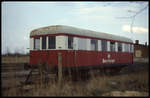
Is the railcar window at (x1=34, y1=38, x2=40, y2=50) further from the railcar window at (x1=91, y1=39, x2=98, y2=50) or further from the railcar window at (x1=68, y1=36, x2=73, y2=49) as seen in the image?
the railcar window at (x1=91, y1=39, x2=98, y2=50)

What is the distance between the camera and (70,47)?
10.4 metres

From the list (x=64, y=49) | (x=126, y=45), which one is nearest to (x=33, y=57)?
(x=64, y=49)

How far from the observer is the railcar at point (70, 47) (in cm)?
1017

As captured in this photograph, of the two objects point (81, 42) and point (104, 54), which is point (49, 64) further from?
point (104, 54)

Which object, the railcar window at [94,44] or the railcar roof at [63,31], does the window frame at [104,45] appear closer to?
the railcar roof at [63,31]

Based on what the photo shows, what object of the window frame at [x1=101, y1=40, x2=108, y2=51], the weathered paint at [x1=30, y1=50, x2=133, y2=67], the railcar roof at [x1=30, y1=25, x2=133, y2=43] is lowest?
the weathered paint at [x1=30, y1=50, x2=133, y2=67]

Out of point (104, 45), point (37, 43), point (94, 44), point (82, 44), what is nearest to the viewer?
point (82, 44)

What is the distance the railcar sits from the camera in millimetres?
10172

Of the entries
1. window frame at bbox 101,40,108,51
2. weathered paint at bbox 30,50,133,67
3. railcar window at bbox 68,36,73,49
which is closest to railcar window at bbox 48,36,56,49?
weathered paint at bbox 30,50,133,67

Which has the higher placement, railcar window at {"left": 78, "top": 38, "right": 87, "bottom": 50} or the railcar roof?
the railcar roof

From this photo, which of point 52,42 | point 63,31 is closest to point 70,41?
point 63,31

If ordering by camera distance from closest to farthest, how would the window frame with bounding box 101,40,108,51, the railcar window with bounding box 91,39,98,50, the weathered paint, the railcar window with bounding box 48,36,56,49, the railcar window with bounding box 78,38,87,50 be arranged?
1. the weathered paint
2. the railcar window with bounding box 48,36,56,49
3. the railcar window with bounding box 78,38,87,50
4. the railcar window with bounding box 91,39,98,50
5. the window frame with bounding box 101,40,108,51

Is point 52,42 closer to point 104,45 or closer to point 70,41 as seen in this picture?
point 70,41

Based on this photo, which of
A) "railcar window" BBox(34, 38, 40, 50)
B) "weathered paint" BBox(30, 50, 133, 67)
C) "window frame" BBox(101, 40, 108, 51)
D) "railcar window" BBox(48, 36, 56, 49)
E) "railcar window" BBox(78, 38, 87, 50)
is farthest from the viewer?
"window frame" BBox(101, 40, 108, 51)
